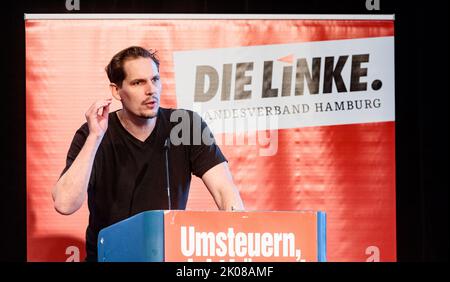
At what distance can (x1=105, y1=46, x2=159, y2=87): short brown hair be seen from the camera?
15.3 feet

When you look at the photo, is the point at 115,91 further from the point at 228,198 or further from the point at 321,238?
the point at 321,238

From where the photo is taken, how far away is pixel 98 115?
4.63 m

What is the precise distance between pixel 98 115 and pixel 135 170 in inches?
12.7

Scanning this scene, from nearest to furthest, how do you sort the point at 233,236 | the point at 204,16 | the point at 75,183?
the point at 233,236 < the point at 75,183 < the point at 204,16

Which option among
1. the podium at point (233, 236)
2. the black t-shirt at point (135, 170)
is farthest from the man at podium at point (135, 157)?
the podium at point (233, 236)

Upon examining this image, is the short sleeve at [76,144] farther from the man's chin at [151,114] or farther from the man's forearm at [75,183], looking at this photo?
the man's chin at [151,114]

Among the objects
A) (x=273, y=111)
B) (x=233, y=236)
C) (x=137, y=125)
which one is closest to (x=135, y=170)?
(x=137, y=125)

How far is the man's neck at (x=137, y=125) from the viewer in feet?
15.3

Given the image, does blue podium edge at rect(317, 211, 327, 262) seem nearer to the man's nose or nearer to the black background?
the man's nose
